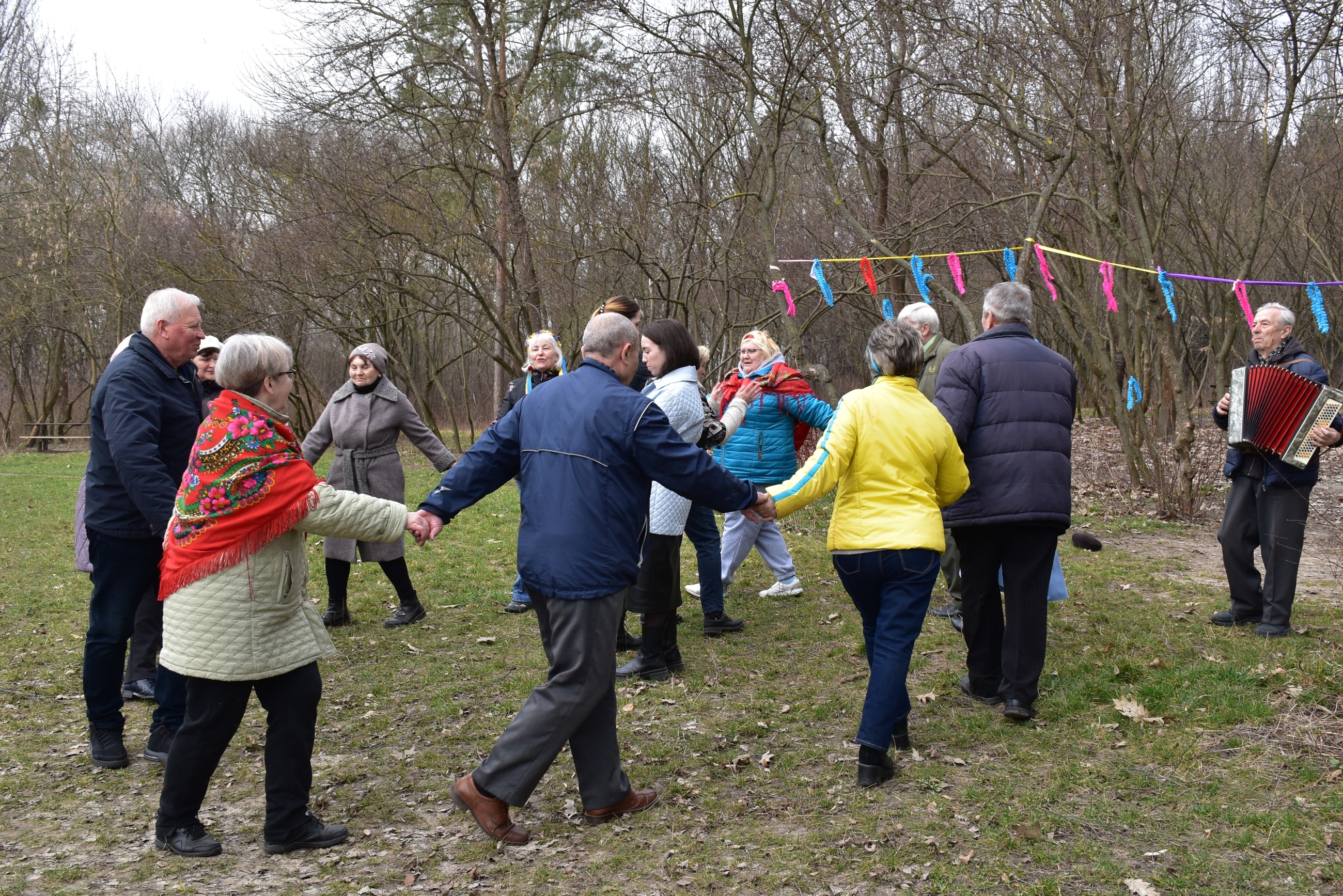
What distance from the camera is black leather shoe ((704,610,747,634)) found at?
6387 millimetres

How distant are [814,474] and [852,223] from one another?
1072 cm

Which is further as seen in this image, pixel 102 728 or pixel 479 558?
pixel 479 558

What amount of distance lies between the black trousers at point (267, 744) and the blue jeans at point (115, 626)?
95 cm

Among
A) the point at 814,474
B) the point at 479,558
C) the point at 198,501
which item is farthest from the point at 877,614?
the point at 479,558

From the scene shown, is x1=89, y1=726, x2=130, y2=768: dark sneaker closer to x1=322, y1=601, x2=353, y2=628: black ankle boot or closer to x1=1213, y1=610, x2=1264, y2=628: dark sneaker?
x1=322, y1=601, x2=353, y2=628: black ankle boot

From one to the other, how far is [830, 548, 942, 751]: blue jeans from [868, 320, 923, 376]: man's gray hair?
740 mm

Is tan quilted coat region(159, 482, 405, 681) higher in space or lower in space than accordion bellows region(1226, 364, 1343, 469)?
lower

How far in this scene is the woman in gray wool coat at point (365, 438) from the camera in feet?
21.7

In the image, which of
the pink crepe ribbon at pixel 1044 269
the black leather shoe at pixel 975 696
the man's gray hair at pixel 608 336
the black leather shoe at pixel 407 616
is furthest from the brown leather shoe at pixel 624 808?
the pink crepe ribbon at pixel 1044 269

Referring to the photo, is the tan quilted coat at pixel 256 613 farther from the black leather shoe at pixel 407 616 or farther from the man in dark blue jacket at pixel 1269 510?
the man in dark blue jacket at pixel 1269 510

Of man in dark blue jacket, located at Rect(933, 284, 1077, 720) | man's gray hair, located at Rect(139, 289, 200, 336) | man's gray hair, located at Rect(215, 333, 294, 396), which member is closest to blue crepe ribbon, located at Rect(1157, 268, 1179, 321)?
man in dark blue jacket, located at Rect(933, 284, 1077, 720)

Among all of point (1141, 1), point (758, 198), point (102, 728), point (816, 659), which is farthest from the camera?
point (758, 198)

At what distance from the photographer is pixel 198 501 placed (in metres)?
3.38

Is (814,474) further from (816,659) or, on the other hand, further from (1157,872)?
(816,659)
